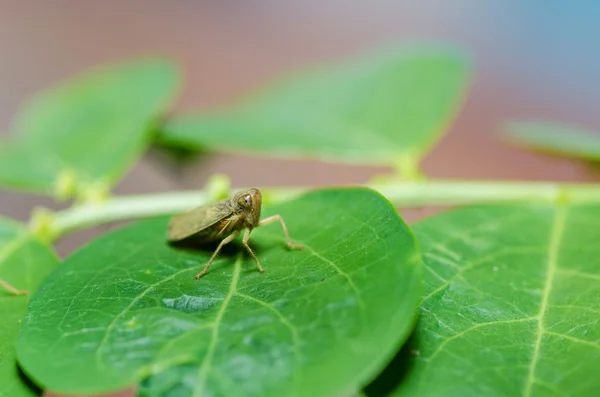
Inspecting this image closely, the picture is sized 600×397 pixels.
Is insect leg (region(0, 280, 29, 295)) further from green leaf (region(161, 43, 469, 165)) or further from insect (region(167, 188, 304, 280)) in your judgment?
green leaf (region(161, 43, 469, 165))

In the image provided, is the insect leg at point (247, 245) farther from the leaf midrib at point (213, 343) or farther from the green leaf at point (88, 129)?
the green leaf at point (88, 129)

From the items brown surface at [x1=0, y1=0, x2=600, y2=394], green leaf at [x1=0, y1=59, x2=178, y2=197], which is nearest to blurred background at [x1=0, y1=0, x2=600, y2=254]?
brown surface at [x1=0, y1=0, x2=600, y2=394]

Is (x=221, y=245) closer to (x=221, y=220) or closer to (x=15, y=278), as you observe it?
(x=221, y=220)

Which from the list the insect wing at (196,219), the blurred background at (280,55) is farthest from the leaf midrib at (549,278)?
the blurred background at (280,55)

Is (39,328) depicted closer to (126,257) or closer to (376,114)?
(126,257)

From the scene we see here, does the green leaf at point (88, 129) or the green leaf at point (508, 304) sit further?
the green leaf at point (88, 129)
